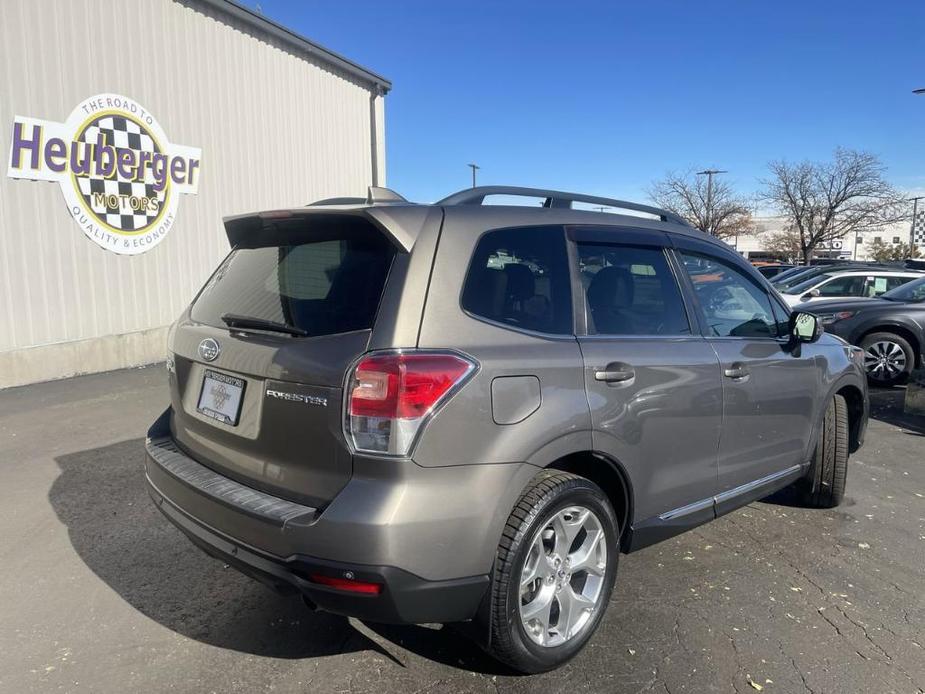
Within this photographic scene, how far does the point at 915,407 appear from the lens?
728cm

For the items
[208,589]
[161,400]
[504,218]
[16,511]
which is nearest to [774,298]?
[504,218]

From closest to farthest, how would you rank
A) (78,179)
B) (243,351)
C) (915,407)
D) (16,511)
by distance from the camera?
(243,351)
(16,511)
(915,407)
(78,179)

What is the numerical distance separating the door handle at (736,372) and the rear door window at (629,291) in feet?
1.00

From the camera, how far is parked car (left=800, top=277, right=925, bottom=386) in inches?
339

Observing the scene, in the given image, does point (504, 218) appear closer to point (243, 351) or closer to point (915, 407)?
point (243, 351)

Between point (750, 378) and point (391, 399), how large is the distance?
7.16 ft

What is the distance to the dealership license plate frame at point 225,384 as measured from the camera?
2.61 metres

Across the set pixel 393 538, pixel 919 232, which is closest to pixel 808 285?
pixel 393 538

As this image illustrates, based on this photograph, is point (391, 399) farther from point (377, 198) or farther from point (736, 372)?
point (736, 372)

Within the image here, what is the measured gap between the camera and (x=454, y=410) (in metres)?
2.26

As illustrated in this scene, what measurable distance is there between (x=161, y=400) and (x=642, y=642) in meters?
6.06

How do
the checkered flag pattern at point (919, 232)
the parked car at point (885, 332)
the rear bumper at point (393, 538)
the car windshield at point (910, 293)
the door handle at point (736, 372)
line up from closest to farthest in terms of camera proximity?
1. the rear bumper at point (393, 538)
2. the door handle at point (736, 372)
3. the parked car at point (885, 332)
4. the car windshield at point (910, 293)
5. the checkered flag pattern at point (919, 232)

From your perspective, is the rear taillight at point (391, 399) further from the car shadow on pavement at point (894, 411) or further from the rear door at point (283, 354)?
the car shadow on pavement at point (894, 411)

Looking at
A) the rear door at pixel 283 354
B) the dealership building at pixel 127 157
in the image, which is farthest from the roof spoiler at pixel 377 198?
the dealership building at pixel 127 157
